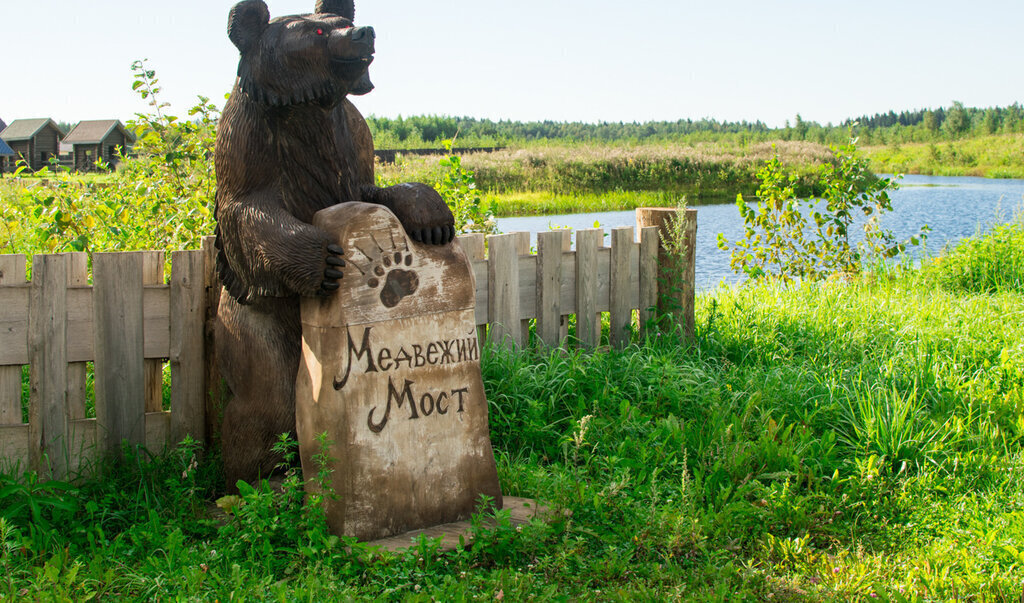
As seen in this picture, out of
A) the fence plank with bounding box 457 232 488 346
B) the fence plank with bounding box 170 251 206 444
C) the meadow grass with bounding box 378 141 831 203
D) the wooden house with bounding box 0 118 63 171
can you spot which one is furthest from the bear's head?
the wooden house with bounding box 0 118 63 171

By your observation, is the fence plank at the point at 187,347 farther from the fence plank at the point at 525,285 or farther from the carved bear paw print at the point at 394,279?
the fence plank at the point at 525,285

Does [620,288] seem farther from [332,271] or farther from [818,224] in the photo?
[818,224]

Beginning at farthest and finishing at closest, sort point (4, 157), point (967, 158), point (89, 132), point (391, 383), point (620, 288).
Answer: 1. point (89, 132)
2. point (967, 158)
3. point (4, 157)
4. point (620, 288)
5. point (391, 383)

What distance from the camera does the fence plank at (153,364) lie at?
353cm

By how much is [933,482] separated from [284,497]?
9.10 feet

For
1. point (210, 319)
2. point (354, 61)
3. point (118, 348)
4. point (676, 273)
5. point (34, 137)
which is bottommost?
point (118, 348)

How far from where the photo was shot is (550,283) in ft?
15.9

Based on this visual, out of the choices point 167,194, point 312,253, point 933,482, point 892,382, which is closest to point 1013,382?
point 892,382

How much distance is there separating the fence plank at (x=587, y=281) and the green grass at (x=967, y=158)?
34.5 m

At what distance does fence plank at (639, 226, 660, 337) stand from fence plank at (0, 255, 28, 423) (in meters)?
3.62

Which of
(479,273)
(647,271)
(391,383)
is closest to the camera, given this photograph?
(391,383)

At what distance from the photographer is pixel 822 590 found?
103 inches

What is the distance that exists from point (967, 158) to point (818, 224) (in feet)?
127

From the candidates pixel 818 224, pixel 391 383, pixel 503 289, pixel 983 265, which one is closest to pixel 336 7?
pixel 391 383
